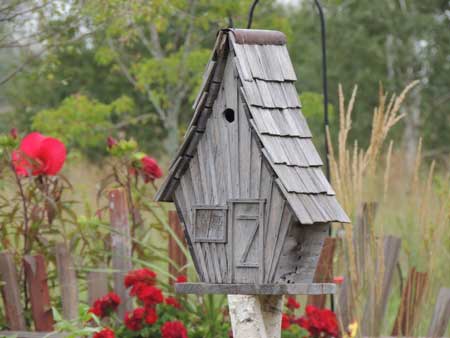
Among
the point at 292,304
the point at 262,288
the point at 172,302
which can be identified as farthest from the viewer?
the point at 292,304

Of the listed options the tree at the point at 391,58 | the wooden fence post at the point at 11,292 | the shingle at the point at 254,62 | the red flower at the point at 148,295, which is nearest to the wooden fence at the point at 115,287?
the wooden fence post at the point at 11,292

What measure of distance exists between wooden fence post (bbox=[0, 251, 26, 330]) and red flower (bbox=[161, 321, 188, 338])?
2.91 ft

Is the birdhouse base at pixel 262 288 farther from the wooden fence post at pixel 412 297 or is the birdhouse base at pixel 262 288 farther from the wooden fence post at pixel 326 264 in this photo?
the wooden fence post at pixel 326 264

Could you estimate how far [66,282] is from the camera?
4262 mm

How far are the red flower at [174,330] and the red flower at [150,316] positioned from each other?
0.61 ft

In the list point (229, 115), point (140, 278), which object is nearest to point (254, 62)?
Answer: point (229, 115)

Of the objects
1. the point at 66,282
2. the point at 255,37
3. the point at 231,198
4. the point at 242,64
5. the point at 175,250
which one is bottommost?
the point at 66,282

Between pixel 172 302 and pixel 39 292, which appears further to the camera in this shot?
pixel 39 292

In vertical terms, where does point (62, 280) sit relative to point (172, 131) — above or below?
below

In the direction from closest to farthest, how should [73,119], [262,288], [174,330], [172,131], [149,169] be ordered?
[262,288] < [174,330] < [149,169] < [73,119] < [172,131]

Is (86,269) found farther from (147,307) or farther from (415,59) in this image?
(415,59)

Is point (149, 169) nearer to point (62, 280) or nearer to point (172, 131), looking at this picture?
point (62, 280)

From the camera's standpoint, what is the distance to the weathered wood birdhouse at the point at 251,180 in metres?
3.11

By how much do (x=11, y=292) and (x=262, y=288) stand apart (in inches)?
69.2
